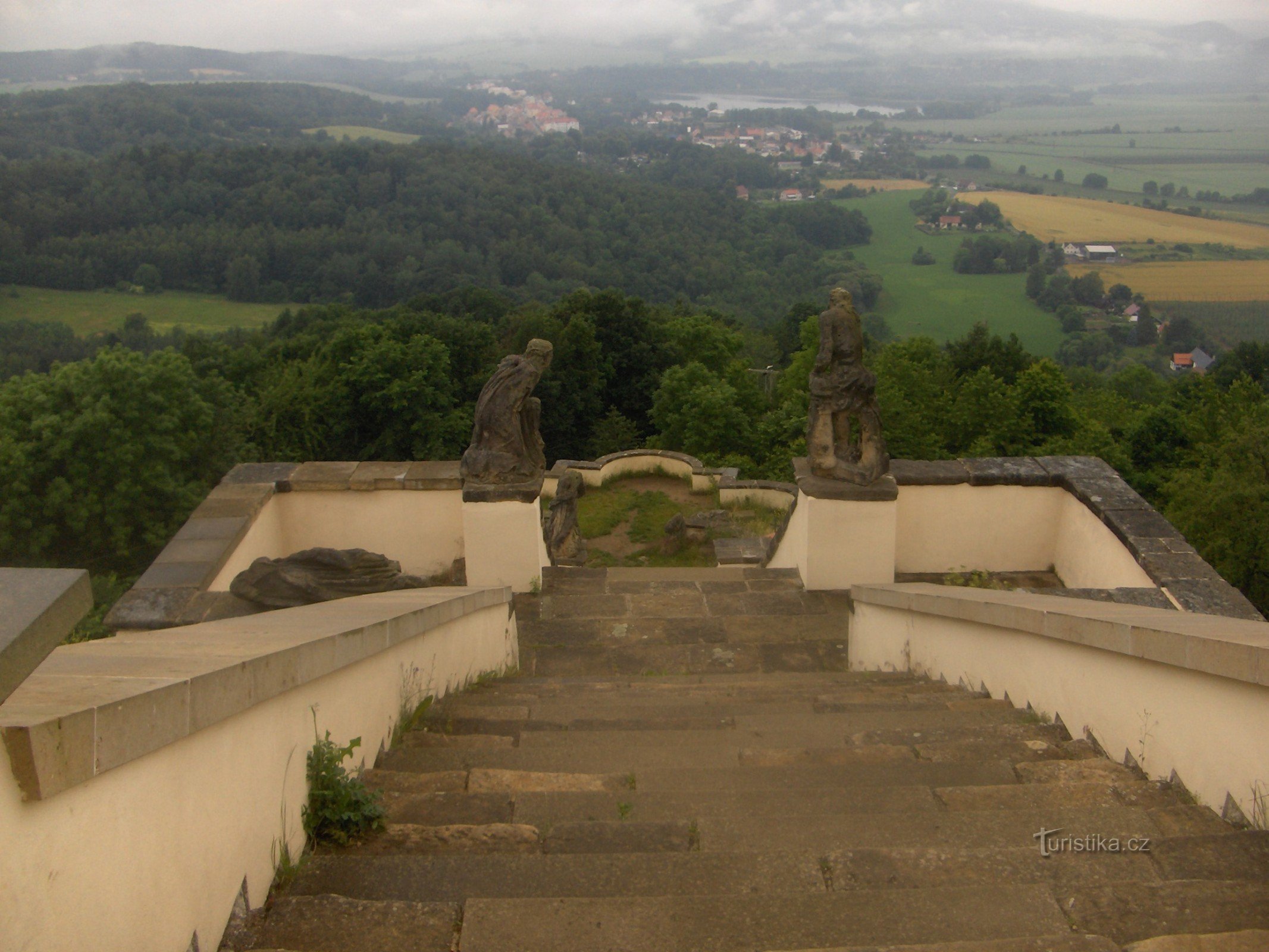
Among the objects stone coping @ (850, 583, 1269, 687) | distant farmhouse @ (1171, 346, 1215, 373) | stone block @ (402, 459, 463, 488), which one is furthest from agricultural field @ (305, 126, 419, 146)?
stone coping @ (850, 583, 1269, 687)

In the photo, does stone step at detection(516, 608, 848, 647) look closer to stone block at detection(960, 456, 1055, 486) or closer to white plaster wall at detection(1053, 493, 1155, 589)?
stone block at detection(960, 456, 1055, 486)

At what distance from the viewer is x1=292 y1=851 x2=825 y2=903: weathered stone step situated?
2461mm

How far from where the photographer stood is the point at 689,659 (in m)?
7.25

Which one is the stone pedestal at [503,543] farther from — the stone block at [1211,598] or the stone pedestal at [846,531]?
the stone block at [1211,598]

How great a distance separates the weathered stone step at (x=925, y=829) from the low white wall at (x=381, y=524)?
6.21m

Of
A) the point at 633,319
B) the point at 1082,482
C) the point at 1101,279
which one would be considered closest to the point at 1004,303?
the point at 1101,279

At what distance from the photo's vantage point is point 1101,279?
241 feet

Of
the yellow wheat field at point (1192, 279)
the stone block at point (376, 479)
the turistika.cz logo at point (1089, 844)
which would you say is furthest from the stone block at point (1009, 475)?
the yellow wheat field at point (1192, 279)

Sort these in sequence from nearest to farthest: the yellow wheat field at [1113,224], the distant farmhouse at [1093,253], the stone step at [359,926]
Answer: the stone step at [359,926] → the distant farmhouse at [1093,253] → the yellow wheat field at [1113,224]

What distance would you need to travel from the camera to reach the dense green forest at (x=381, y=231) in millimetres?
76750

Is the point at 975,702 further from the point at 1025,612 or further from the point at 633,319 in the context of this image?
the point at 633,319

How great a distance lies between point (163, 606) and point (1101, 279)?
258ft

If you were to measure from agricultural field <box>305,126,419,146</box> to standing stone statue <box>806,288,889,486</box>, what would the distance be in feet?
443

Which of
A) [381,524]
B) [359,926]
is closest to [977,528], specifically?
[381,524]
